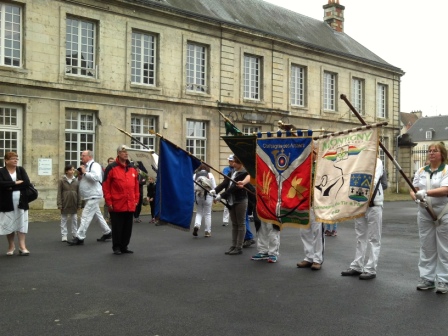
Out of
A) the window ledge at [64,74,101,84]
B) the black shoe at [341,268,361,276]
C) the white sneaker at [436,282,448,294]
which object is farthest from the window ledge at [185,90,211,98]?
the white sneaker at [436,282,448,294]

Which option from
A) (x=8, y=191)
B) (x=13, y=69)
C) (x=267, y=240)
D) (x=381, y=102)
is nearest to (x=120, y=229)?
(x=8, y=191)

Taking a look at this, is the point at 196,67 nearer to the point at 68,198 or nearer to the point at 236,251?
the point at 68,198

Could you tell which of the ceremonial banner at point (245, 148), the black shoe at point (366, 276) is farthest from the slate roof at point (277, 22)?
the black shoe at point (366, 276)

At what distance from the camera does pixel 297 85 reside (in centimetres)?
3153

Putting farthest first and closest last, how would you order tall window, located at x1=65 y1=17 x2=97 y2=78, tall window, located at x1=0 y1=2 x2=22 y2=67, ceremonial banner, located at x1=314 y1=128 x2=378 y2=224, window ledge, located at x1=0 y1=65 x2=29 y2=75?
tall window, located at x1=65 y1=17 x2=97 y2=78
tall window, located at x1=0 y1=2 x2=22 y2=67
window ledge, located at x1=0 y1=65 x2=29 y2=75
ceremonial banner, located at x1=314 y1=128 x2=378 y2=224

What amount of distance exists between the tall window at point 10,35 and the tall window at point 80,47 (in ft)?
6.33

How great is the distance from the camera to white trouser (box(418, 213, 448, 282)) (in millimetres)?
6844

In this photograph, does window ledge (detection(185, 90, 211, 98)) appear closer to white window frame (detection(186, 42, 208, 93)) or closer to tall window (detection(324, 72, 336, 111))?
white window frame (detection(186, 42, 208, 93))

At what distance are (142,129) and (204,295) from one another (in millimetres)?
17844

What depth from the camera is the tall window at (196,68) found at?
2541 centimetres

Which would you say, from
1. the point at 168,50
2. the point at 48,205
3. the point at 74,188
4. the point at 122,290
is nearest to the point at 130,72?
the point at 168,50

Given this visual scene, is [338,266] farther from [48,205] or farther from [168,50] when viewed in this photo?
[168,50]

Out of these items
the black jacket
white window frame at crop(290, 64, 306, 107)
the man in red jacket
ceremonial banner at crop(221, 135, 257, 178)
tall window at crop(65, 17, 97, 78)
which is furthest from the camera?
white window frame at crop(290, 64, 306, 107)

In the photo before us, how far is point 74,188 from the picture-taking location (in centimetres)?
1177
